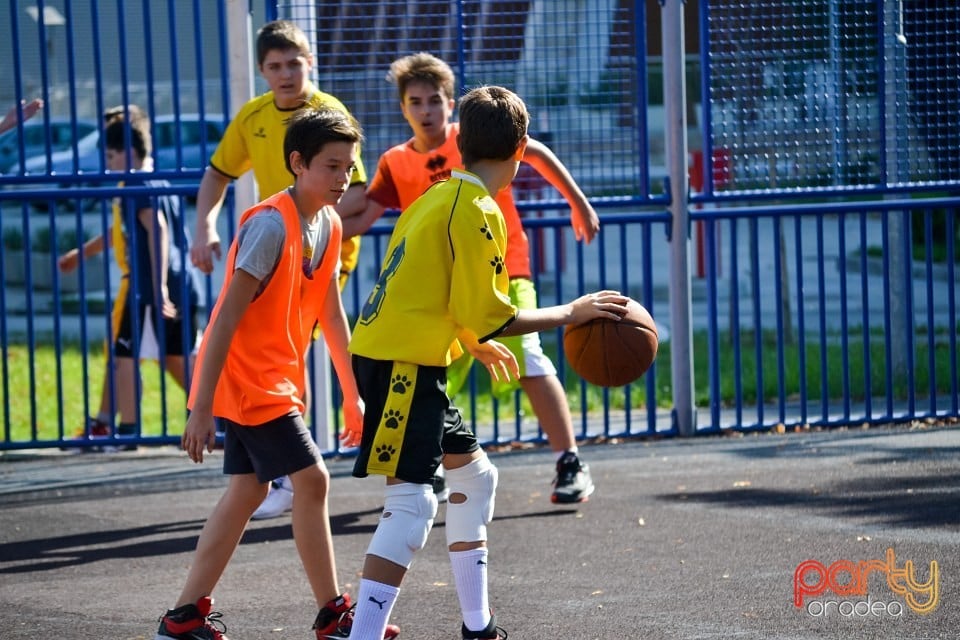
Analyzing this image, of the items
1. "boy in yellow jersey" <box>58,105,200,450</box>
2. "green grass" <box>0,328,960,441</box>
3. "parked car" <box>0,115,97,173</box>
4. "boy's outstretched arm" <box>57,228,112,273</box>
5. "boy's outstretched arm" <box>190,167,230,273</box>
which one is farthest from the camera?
"parked car" <box>0,115,97,173</box>

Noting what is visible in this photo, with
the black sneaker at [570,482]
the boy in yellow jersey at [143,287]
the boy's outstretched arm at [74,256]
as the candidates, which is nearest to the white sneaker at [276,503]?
the black sneaker at [570,482]

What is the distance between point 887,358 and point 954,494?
73.6 inches

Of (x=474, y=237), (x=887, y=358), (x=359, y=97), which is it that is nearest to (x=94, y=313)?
(x=359, y=97)

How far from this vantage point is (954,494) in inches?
241

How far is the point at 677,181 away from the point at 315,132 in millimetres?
3912

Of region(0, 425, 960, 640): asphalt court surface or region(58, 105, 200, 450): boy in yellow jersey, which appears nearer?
region(0, 425, 960, 640): asphalt court surface

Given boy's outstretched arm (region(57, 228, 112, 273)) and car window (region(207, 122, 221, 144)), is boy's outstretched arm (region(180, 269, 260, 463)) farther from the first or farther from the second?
car window (region(207, 122, 221, 144))

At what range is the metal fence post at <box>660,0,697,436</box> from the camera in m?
7.67

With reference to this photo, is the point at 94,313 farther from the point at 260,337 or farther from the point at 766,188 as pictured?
the point at 260,337

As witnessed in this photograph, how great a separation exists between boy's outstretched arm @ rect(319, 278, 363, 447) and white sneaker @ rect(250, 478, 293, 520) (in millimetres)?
1787

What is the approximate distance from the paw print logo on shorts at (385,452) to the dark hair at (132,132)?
4.08 m

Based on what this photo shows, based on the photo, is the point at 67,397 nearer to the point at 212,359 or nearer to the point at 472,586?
the point at 212,359

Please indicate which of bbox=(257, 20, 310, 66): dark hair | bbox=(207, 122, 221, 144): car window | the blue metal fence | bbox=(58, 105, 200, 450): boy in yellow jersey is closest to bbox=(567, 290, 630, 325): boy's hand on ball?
bbox=(257, 20, 310, 66): dark hair

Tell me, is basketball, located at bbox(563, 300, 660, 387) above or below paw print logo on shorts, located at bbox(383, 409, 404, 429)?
above
